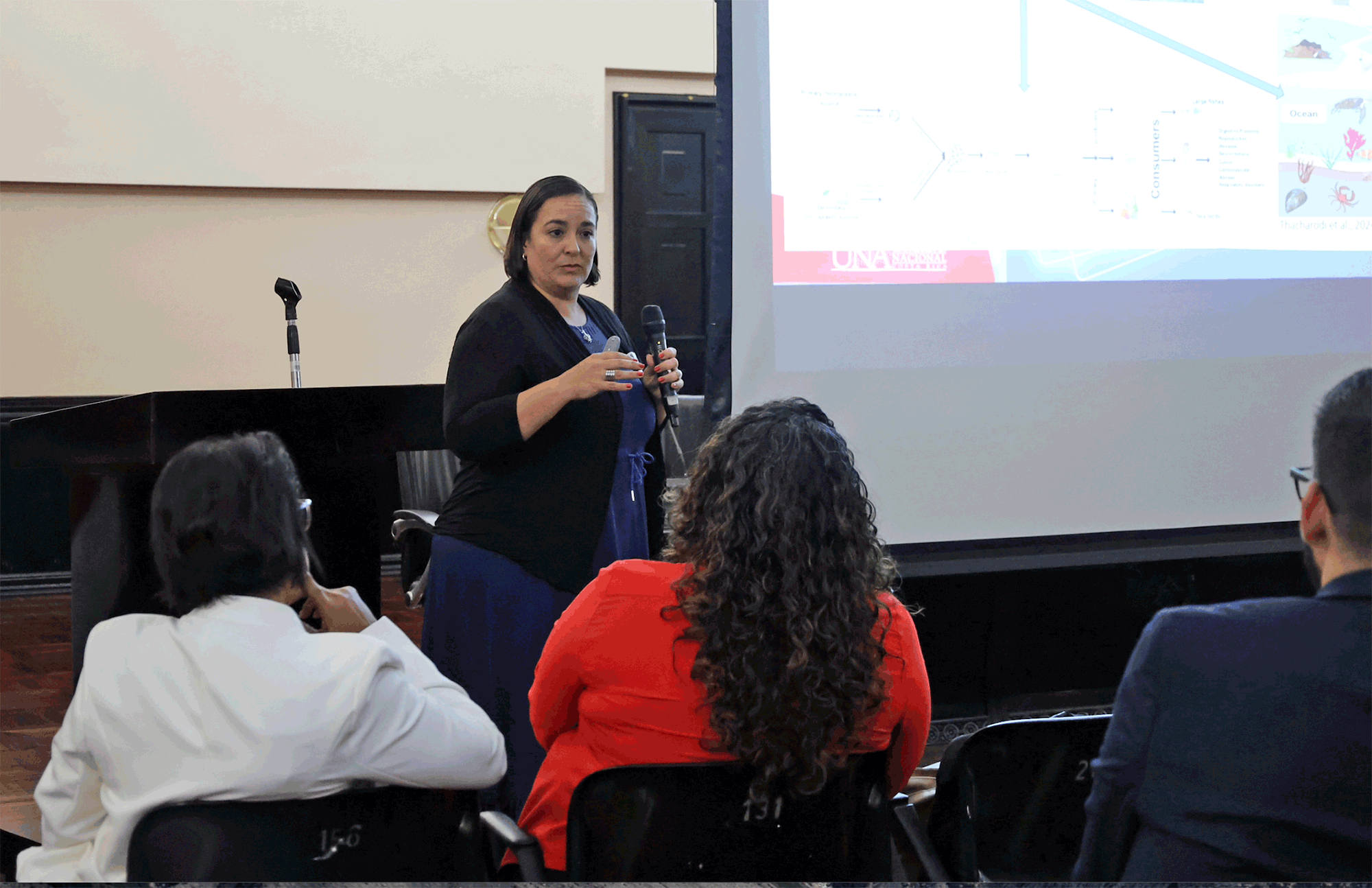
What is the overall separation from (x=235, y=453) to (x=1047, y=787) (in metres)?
1.03

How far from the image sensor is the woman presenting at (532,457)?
1609 millimetres

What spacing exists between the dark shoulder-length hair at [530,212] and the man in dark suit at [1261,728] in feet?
3.21

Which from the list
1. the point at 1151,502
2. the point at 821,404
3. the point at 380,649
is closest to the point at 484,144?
the point at 821,404

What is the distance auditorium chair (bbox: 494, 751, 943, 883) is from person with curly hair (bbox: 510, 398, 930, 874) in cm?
3

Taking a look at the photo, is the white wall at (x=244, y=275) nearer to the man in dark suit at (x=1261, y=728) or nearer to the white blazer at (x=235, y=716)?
the white blazer at (x=235, y=716)

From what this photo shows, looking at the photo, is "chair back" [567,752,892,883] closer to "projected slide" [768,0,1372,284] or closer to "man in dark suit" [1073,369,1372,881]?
"man in dark suit" [1073,369,1372,881]

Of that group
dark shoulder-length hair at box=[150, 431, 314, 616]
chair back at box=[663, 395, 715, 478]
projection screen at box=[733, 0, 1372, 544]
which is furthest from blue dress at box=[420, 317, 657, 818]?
dark shoulder-length hair at box=[150, 431, 314, 616]

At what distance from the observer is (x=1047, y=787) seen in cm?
130

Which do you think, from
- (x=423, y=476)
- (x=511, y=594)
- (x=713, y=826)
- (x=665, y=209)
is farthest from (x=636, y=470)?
(x=665, y=209)

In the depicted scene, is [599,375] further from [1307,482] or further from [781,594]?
[1307,482]

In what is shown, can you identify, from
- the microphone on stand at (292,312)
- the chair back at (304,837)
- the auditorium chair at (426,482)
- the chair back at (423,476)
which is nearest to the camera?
the chair back at (304,837)

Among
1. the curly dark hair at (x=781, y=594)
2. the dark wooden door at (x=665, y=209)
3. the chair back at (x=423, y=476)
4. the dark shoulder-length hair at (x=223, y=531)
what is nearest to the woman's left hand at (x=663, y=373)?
the curly dark hair at (x=781, y=594)

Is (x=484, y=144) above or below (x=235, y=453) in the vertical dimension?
above

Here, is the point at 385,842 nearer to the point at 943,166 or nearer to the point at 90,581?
the point at 90,581
